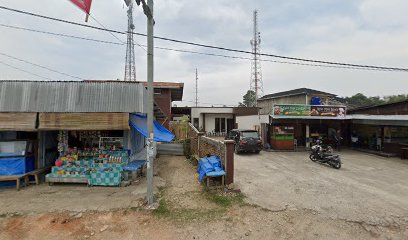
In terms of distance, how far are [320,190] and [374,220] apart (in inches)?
89.7

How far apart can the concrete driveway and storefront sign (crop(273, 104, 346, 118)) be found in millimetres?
4720

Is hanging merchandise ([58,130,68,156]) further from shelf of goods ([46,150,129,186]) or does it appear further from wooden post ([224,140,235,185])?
wooden post ([224,140,235,185])

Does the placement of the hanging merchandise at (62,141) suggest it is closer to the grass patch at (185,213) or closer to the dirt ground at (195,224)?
the dirt ground at (195,224)

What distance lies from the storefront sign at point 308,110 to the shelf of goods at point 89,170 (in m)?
12.1

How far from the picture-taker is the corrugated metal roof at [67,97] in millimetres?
8195

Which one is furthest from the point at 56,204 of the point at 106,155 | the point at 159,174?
the point at 159,174

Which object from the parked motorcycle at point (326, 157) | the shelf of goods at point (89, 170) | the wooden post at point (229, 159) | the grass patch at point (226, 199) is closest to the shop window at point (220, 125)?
the parked motorcycle at point (326, 157)

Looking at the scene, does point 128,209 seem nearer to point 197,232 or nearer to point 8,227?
point 197,232

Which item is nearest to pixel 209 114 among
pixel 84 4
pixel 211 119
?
pixel 211 119

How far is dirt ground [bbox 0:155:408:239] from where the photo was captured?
5152mm

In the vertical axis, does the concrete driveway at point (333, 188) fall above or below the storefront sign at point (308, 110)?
below

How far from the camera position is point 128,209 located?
249 inches

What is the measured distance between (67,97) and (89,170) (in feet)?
9.52

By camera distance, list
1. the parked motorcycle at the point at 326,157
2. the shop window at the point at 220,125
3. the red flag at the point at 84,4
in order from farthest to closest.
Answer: the shop window at the point at 220,125
the parked motorcycle at the point at 326,157
the red flag at the point at 84,4
